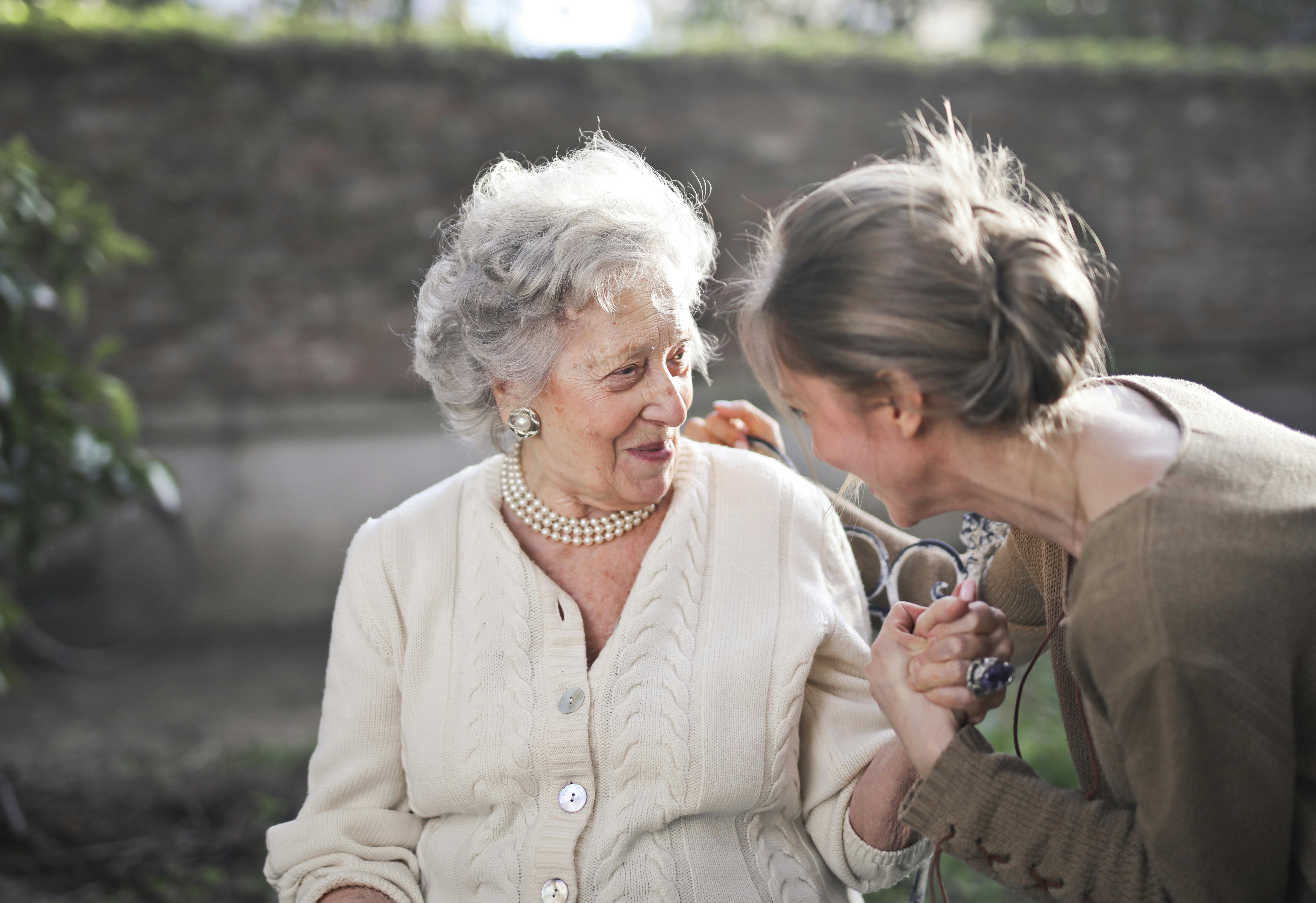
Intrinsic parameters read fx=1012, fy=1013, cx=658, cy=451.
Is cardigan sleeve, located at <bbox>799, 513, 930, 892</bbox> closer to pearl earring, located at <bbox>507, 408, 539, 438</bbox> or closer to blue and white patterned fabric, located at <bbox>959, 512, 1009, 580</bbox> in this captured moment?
blue and white patterned fabric, located at <bbox>959, 512, 1009, 580</bbox>

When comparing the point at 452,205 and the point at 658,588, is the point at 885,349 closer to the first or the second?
the point at 658,588

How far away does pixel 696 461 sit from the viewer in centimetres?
208

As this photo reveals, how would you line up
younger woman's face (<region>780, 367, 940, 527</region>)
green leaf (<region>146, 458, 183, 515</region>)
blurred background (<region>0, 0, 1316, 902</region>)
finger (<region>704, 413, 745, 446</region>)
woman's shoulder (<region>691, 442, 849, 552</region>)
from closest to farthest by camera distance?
younger woman's face (<region>780, 367, 940, 527</region>), woman's shoulder (<region>691, 442, 849, 552</region>), finger (<region>704, 413, 745, 446</region>), green leaf (<region>146, 458, 183, 515</region>), blurred background (<region>0, 0, 1316, 902</region>)

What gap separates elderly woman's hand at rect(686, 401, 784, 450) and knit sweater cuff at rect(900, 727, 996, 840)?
0.94m

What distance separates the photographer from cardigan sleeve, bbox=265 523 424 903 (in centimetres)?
184

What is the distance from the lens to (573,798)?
5.82 ft

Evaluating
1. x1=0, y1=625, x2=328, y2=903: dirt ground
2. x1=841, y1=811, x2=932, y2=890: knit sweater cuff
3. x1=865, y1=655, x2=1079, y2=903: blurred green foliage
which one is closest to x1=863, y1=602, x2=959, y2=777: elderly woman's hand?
x1=841, y1=811, x2=932, y2=890: knit sweater cuff

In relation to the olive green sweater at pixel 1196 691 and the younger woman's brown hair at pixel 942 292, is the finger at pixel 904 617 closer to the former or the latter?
the olive green sweater at pixel 1196 691

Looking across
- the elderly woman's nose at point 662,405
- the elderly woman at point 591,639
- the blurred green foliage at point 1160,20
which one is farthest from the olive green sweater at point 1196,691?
the blurred green foliage at point 1160,20

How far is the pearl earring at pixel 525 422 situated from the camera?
1990 millimetres

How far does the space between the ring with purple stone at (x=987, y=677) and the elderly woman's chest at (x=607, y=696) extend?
370mm

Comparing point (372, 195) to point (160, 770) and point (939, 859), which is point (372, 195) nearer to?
point (160, 770)

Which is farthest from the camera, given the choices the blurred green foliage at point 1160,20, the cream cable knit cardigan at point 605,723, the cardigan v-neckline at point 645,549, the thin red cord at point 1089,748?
the blurred green foliage at point 1160,20

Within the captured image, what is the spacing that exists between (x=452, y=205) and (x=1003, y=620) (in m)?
5.47
